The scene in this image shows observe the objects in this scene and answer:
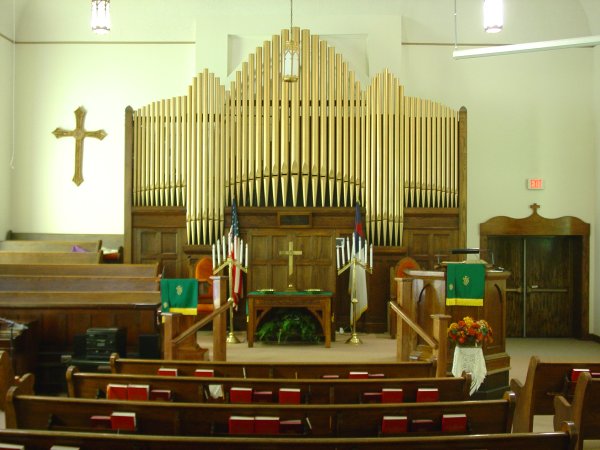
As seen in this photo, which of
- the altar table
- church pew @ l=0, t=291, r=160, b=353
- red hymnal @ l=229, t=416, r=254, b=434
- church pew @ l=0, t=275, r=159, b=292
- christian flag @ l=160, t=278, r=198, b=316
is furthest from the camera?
the altar table

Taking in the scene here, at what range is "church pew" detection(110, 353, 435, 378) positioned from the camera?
5359 mm

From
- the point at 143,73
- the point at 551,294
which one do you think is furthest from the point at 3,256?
the point at 551,294

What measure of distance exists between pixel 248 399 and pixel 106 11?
19.8 feet

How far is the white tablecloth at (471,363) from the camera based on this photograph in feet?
22.3

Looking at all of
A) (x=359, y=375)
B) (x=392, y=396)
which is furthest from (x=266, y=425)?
(x=359, y=375)

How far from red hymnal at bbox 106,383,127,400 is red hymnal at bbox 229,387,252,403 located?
708 millimetres

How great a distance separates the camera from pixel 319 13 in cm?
1169

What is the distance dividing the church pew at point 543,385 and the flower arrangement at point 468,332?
1.67 metres

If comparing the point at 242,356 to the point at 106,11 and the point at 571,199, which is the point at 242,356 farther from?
the point at 571,199

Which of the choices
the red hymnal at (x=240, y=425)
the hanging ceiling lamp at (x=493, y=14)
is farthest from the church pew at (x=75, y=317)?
the hanging ceiling lamp at (x=493, y=14)

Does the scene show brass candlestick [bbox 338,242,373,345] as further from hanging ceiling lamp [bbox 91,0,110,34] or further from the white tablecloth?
hanging ceiling lamp [bbox 91,0,110,34]

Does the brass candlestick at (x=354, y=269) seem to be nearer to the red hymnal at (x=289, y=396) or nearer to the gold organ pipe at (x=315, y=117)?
the gold organ pipe at (x=315, y=117)

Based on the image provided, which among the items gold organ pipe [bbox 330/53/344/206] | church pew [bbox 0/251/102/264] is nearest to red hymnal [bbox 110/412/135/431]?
church pew [bbox 0/251/102/264]

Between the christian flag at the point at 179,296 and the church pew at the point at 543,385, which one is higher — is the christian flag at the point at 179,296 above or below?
above
